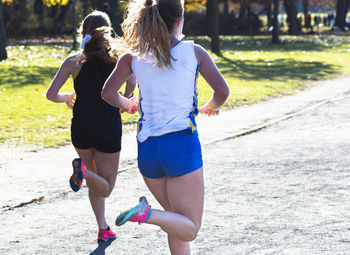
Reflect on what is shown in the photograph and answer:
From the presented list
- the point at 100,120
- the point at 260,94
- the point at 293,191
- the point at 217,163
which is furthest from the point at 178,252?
the point at 260,94

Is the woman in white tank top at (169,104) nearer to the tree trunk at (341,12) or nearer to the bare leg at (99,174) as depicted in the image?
the bare leg at (99,174)

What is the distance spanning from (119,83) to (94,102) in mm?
1316

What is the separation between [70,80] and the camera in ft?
66.6

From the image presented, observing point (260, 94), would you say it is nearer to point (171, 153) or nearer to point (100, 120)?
point (100, 120)

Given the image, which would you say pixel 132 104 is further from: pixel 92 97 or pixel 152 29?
pixel 92 97

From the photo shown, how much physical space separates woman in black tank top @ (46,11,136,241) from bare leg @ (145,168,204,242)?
4.37 feet

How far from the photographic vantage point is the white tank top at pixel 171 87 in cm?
397

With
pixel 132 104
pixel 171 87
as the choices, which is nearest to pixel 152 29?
pixel 171 87

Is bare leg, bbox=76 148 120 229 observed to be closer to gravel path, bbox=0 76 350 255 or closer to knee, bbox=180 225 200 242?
gravel path, bbox=0 76 350 255

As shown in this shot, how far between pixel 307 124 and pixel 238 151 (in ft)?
8.70

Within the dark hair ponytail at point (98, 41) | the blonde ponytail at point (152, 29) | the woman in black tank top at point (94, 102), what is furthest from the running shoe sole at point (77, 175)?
the blonde ponytail at point (152, 29)

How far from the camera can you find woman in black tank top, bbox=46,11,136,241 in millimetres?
5336

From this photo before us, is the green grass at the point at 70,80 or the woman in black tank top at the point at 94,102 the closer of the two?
the woman in black tank top at the point at 94,102

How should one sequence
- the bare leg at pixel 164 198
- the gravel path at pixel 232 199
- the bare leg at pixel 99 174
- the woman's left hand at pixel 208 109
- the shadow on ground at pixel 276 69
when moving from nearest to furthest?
the bare leg at pixel 164 198 < the woman's left hand at pixel 208 109 < the bare leg at pixel 99 174 < the gravel path at pixel 232 199 < the shadow on ground at pixel 276 69
